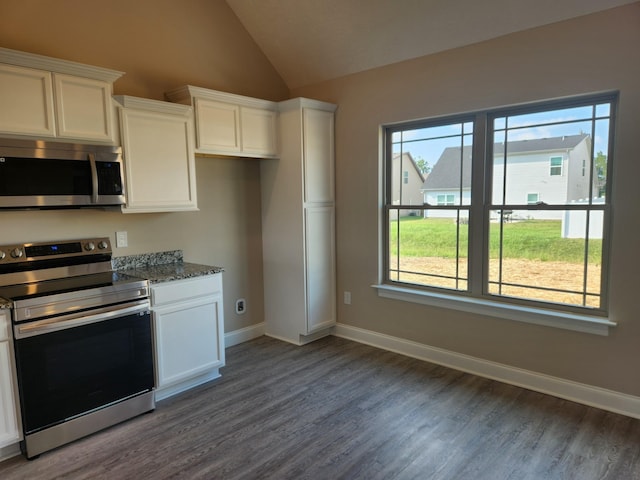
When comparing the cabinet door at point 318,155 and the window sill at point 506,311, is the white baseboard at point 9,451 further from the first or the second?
the window sill at point 506,311

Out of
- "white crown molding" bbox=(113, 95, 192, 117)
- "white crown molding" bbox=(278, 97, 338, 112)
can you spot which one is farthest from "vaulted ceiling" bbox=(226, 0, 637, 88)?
"white crown molding" bbox=(113, 95, 192, 117)

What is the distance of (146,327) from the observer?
283 cm

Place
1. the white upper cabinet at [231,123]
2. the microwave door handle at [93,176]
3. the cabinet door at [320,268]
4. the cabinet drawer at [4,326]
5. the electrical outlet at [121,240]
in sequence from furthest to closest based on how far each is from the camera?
the cabinet door at [320,268] → the white upper cabinet at [231,123] → the electrical outlet at [121,240] → the microwave door handle at [93,176] → the cabinet drawer at [4,326]

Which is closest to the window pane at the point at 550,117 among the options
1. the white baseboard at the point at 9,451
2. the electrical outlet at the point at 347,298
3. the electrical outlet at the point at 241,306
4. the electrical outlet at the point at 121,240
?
the electrical outlet at the point at 347,298

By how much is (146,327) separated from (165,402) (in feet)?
2.01

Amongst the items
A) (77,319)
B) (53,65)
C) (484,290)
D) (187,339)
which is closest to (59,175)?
(53,65)

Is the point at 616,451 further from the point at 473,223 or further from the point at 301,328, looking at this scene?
the point at 301,328

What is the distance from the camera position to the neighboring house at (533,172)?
2912mm

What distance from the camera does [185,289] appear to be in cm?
307

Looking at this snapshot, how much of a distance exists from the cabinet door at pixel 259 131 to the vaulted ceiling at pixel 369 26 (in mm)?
700

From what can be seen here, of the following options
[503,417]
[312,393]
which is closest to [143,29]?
[312,393]

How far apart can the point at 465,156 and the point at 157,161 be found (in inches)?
95.4

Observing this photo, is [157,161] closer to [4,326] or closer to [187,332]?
[187,332]

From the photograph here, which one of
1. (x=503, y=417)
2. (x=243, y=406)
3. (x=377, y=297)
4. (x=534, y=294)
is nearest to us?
(x=503, y=417)
